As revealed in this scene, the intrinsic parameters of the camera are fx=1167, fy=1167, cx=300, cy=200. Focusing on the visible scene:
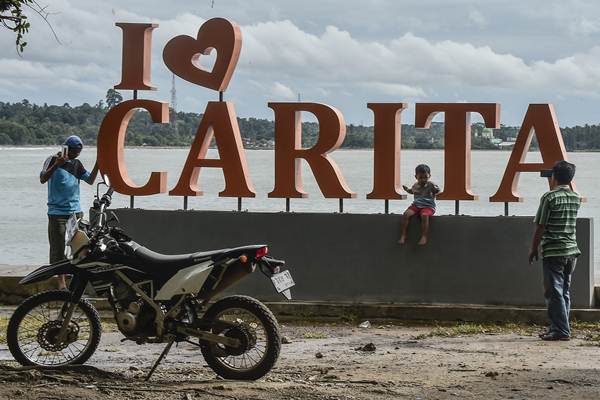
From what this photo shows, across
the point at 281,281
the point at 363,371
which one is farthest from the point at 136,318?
the point at 363,371

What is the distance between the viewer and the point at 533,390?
7543 millimetres

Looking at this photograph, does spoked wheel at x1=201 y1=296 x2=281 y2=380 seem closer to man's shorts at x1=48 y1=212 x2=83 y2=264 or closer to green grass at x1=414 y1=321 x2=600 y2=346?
green grass at x1=414 y1=321 x2=600 y2=346

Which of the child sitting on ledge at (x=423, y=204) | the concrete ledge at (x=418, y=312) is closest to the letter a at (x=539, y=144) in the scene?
the child sitting on ledge at (x=423, y=204)

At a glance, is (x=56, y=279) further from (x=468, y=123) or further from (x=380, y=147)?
(x=468, y=123)

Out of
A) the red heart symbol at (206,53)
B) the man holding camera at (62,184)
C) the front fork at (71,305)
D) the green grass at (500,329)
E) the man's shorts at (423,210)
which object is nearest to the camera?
the front fork at (71,305)

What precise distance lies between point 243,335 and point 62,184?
13.0 feet

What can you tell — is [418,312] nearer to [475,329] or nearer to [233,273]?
[475,329]

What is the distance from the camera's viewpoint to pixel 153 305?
7.92 metres

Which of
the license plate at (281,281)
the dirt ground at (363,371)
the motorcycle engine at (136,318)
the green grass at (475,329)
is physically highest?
the license plate at (281,281)

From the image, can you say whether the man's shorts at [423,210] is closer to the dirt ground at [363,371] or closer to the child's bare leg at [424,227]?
the child's bare leg at [424,227]

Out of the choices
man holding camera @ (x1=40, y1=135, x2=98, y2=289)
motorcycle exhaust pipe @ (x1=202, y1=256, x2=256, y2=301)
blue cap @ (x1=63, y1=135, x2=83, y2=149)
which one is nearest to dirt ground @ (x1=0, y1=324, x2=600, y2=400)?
motorcycle exhaust pipe @ (x1=202, y1=256, x2=256, y2=301)

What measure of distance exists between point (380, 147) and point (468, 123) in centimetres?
89

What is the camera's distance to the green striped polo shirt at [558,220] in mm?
9820

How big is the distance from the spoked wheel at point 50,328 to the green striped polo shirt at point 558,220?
391 centimetres
